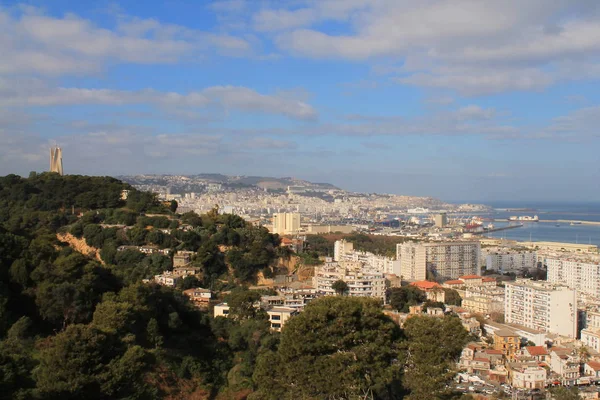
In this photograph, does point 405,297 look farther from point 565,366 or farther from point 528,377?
point 528,377

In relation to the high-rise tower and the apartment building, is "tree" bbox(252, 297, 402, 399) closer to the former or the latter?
the apartment building

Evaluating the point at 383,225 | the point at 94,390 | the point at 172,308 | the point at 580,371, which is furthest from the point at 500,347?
the point at 383,225

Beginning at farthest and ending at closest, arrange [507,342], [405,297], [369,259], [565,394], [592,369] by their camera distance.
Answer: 1. [369,259]
2. [405,297]
3. [507,342]
4. [592,369]
5. [565,394]

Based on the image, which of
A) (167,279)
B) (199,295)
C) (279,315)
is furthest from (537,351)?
(167,279)

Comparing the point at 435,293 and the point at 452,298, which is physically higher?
the point at 435,293

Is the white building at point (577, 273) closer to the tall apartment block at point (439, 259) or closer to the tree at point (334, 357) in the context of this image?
the tall apartment block at point (439, 259)

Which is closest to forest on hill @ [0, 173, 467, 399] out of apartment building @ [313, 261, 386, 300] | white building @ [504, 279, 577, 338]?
apartment building @ [313, 261, 386, 300]

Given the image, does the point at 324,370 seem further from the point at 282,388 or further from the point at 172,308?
the point at 172,308

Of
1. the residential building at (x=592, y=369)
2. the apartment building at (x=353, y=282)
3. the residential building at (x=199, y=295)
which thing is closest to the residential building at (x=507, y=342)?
the residential building at (x=592, y=369)
